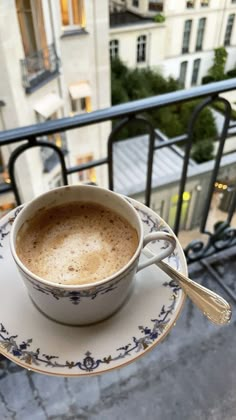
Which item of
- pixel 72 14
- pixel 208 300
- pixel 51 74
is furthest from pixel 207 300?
pixel 51 74

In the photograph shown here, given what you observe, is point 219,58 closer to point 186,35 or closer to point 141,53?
point 186,35

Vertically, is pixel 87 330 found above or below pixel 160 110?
above

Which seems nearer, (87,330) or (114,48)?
(87,330)

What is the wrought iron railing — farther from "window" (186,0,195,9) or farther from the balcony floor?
"window" (186,0,195,9)

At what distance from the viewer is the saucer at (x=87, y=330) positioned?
0.46 meters

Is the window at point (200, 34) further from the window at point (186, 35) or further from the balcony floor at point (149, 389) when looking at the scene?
the balcony floor at point (149, 389)

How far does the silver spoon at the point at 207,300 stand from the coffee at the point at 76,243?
85 mm

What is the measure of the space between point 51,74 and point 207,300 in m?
3.22

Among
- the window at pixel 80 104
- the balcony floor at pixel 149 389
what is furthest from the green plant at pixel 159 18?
the balcony floor at pixel 149 389

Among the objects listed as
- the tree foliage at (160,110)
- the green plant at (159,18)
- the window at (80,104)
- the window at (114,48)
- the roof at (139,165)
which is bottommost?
the roof at (139,165)

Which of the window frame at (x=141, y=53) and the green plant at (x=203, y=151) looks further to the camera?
the green plant at (x=203, y=151)

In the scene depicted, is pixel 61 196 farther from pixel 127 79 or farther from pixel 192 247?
pixel 127 79

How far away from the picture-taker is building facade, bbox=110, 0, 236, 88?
1980 millimetres

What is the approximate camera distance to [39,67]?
3.26 meters
